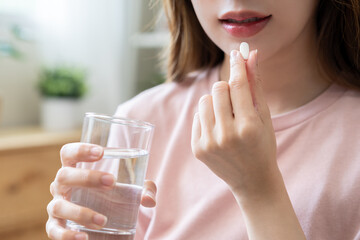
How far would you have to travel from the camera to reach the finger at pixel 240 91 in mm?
725

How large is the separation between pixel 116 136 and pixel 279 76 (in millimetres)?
494

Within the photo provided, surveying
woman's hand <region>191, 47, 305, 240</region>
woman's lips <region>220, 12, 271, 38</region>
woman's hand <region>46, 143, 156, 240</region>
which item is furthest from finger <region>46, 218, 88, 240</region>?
woman's lips <region>220, 12, 271, 38</region>

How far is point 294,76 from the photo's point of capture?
3.49ft

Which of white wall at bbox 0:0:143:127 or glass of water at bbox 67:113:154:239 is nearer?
glass of water at bbox 67:113:154:239

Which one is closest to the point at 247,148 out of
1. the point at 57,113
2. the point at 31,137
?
the point at 31,137

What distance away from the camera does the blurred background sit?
→ 7.03 feet

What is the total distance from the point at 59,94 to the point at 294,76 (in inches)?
64.9

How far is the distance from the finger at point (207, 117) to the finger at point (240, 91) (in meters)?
0.04

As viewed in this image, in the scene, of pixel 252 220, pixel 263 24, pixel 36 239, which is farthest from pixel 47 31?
pixel 252 220

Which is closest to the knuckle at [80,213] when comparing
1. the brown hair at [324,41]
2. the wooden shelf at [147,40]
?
the brown hair at [324,41]

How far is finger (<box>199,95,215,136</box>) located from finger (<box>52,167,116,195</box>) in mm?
157

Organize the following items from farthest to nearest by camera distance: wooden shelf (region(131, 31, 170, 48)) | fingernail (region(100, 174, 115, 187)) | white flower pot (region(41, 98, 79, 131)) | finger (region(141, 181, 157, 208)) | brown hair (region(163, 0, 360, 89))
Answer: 1. wooden shelf (region(131, 31, 170, 48))
2. white flower pot (region(41, 98, 79, 131))
3. brown hair (region(163, 0, 360, 89))
4. finger (region(141, 181, 157, 208))
5. fingernail (region(100, 174, 115, 187))

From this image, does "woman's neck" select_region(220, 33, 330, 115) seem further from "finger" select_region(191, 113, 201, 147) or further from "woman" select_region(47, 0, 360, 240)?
"finger" select_region(191, 113, 201, 147)

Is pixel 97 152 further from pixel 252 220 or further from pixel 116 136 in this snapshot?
pixel 252 220
